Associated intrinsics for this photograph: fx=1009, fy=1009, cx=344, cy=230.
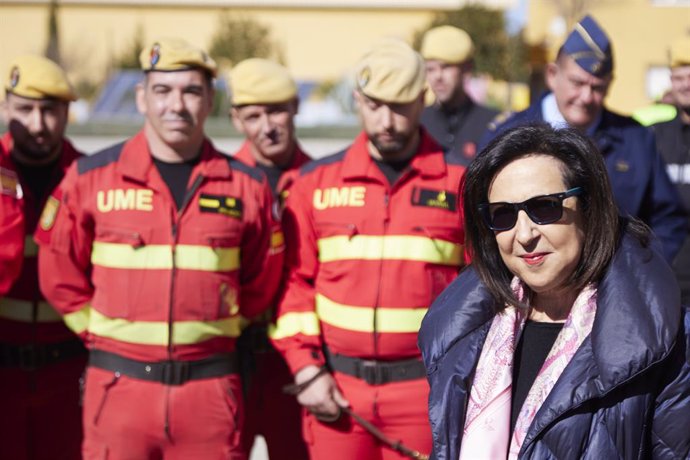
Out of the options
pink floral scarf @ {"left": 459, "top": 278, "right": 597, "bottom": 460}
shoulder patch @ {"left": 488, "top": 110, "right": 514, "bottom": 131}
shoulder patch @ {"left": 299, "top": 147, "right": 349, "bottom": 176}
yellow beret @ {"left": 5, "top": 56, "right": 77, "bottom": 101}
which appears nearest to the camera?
pink floral scarf @ {"left": 459, "top": 278, "right": 597, "bottom": 460}

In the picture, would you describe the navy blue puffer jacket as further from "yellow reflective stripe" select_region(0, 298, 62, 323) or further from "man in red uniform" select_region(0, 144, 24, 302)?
"yellow reflective stripe" select_region(0, 298, 62, 323)

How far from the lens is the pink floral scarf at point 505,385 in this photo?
252 cm

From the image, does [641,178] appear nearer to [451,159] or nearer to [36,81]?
[451,159]

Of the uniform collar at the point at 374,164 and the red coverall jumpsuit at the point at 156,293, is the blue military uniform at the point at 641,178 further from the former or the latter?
the red coverall jumpsuit at the point at 156,293

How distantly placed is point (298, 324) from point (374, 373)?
0.41 meters

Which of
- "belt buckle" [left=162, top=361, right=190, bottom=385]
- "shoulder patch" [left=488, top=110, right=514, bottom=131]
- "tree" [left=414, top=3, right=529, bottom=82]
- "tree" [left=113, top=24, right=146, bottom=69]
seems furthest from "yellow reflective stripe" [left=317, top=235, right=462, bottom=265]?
"tree" [left=113, top=24, right=146, bottom=69]

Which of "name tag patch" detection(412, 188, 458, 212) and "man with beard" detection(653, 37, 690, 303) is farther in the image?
"man with beard" detection(653, 37, 690, 303)

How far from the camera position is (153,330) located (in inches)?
162

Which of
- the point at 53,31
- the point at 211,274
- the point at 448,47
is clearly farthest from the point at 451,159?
the point at 53,31

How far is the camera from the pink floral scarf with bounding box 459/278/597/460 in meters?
2.52

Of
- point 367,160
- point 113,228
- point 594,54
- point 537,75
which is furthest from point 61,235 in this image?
point 537,75

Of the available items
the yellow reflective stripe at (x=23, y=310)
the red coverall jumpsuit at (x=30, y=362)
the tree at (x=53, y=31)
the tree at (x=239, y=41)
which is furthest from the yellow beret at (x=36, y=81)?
the tree at (x=53, y=31)

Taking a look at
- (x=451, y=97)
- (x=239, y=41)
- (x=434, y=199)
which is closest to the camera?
(x=434, y=199)

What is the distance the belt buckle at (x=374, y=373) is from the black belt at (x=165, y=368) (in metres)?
0.59
